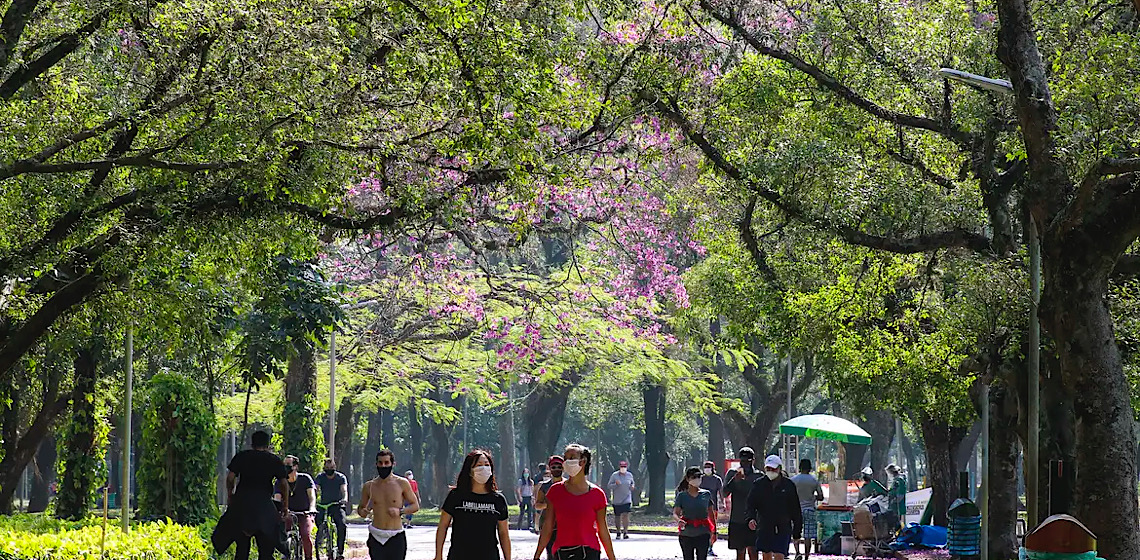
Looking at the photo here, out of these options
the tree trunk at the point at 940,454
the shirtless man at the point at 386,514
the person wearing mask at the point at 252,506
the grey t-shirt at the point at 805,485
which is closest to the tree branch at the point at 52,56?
the person wearing mask at the point at 252,506

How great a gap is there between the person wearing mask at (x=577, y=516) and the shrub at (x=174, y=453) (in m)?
10.3

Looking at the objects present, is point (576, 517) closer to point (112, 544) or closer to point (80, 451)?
point (112, 544)

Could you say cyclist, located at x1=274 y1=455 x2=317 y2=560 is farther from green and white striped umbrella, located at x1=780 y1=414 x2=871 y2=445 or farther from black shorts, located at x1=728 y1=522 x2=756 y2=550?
green and white striped umbrella, located at x1=780 y1=414 x2=871 y2=445

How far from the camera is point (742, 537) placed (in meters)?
17.5

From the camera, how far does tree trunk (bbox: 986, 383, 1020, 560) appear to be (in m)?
23.3

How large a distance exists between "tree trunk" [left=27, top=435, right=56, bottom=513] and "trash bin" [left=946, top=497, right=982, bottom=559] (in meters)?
31.1

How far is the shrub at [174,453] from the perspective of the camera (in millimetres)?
20984

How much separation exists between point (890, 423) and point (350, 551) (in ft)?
100

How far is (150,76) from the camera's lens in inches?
560

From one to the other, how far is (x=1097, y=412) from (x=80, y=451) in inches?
738

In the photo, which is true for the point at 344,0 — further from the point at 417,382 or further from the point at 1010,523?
the point at 417,382

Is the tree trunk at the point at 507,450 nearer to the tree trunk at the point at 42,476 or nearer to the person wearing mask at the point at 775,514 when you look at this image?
the tree trunk at the point at 42,476

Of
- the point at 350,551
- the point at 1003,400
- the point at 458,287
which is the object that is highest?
the point at 458,287

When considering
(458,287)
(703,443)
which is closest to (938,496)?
(458,287)
